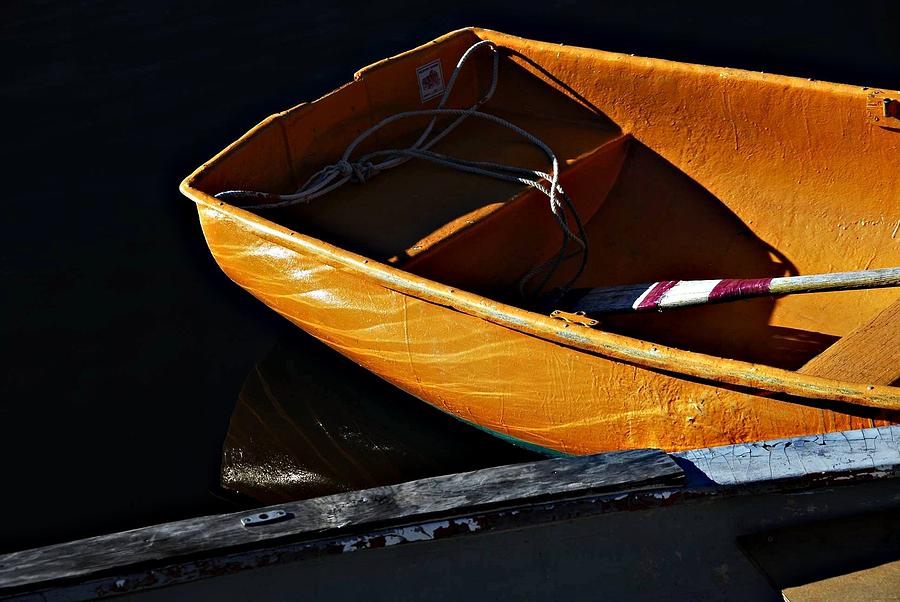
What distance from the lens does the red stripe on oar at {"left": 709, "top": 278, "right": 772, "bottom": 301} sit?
130 inches

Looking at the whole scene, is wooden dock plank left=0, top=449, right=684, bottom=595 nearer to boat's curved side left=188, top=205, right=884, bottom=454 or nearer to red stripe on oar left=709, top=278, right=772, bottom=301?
boat's curved side left=188, top=205, right=884, bottom=454

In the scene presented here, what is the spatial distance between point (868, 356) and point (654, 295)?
0.75 m

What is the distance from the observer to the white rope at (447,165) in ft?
12.7

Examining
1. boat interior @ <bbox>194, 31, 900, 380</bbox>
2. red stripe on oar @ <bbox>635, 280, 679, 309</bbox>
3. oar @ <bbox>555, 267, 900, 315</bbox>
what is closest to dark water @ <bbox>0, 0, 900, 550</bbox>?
boat interior @ <bbox>194, 31, 900, 380</bbox>

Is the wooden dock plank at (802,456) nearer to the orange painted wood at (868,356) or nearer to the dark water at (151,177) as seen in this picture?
the orange painted wood at (868,356)

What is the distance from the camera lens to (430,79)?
15.0 feet

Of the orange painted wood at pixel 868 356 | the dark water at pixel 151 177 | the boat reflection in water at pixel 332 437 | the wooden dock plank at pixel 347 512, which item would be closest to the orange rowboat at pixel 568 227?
the orange painted wood at pixel 868 356

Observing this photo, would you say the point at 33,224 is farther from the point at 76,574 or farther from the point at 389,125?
the point at 76,574

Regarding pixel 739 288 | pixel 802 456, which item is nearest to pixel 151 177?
pixel 739 288

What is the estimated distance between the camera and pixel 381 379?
3.99 metres

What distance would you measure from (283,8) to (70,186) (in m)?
2.19

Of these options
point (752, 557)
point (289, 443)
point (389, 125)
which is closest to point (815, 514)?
point (752, 557)

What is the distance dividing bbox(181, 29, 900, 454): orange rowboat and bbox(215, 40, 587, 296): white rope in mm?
13

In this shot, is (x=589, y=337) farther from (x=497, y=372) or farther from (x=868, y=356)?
(x=868, y=356)
